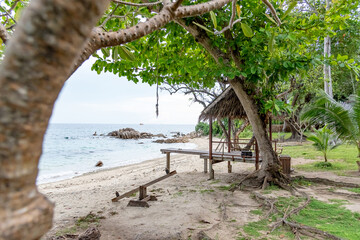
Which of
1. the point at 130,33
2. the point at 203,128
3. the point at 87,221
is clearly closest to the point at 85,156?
the point at 87,221

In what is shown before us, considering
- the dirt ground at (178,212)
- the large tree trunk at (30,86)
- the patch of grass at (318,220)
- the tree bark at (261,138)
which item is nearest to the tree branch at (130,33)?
the large tree trunk at (30,86)

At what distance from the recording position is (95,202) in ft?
21.3

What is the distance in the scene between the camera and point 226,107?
27.1 feet

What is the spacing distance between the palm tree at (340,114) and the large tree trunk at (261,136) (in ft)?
5.94

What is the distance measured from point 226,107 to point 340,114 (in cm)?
330

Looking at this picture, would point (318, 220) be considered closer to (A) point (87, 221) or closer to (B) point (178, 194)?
(B) point (178, 194)

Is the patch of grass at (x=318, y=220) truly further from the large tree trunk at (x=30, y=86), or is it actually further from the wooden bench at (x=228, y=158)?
the large tree trunk at (x=30, y=86)


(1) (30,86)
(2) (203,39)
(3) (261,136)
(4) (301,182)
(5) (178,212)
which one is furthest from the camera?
(4) (301,182)

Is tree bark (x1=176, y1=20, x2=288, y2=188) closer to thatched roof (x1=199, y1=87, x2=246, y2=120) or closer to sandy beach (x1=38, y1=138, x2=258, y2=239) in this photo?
sandy beach (x1=38, y1=138, x2=258, y2=239)

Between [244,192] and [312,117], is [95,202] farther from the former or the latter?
[312,117]

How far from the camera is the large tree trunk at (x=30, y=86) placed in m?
0.53

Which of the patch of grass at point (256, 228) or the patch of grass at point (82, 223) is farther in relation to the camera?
the patch of grass at point (82, 223)

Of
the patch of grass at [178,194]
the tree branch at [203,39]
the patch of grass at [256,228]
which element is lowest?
the patch of grass at [178,194]

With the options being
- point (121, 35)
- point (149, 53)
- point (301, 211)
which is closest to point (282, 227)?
point (301, 211)
